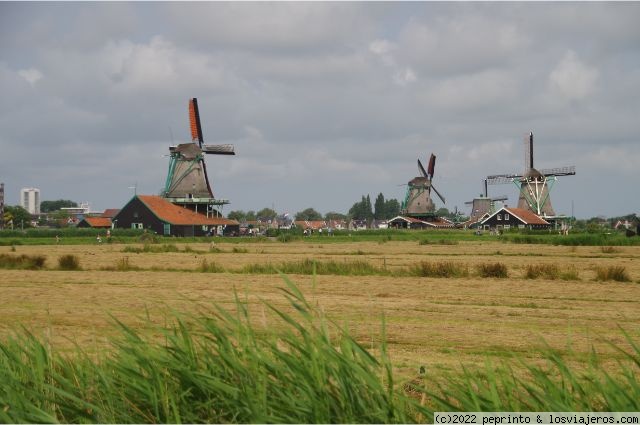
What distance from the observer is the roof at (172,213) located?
79.2 m

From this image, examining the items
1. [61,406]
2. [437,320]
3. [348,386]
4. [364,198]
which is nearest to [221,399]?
[348,386]

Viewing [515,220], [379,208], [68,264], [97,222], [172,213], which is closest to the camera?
[68,264]

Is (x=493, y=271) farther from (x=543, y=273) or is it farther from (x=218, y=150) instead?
(x=218, y=150)

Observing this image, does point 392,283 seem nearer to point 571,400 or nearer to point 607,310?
point 607,310

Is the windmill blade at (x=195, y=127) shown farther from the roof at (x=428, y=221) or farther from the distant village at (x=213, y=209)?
the roof at (x=428, y=221)

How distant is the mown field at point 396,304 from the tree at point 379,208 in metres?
160

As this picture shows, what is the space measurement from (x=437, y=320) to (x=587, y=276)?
12.2 m

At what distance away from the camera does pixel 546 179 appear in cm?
10600

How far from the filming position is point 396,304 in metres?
16.4

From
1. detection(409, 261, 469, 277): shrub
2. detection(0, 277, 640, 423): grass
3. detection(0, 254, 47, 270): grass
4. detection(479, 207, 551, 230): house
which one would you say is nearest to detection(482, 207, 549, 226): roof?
detection(479, 207, 551, 230): house

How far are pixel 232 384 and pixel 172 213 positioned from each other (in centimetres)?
7791

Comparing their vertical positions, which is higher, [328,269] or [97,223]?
[97,223]

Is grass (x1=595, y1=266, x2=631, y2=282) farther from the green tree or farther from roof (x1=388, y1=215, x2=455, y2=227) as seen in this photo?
the green tree

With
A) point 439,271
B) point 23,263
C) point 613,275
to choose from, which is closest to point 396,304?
point 439,271
